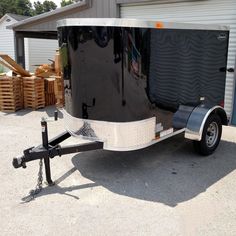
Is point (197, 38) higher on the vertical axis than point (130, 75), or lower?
higher

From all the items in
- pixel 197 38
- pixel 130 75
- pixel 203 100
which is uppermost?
pixel 197 38

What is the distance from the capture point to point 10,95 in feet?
31.1

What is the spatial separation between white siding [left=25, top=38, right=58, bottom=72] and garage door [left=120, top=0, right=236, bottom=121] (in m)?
15.6

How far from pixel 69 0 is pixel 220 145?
5530 cm

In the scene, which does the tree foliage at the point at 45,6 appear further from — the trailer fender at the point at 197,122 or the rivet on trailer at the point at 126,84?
the trailer fender at the point at 197,122

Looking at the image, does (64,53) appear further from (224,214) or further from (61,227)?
(224,214)

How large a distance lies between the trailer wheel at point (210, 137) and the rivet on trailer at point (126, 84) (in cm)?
5

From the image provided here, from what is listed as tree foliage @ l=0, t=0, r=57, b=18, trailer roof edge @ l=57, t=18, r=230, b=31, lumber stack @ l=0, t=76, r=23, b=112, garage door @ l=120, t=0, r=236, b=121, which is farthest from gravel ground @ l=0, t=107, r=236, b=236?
tree foliage @ l=0, t=0, r=57, b=18

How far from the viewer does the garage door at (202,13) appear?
7.33 meters

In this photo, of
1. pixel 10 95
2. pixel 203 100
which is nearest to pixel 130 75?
pixel 203 100

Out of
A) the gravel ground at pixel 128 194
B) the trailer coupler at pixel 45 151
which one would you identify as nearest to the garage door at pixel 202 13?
the gravel ground at pixel 128 194

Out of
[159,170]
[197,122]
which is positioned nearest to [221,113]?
[197,122]

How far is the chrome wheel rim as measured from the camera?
556 cm

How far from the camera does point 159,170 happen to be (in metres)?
4.97
